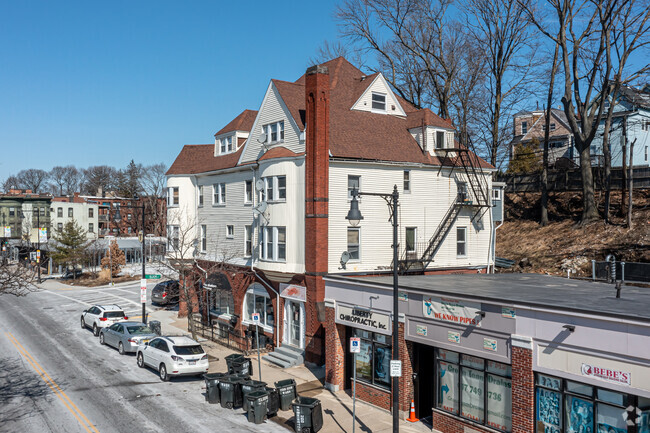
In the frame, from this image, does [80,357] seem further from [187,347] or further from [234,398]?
[234,398]

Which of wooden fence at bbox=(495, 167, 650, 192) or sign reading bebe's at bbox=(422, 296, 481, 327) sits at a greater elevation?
wooden fence at bbox=(495, 167, 650, 192)

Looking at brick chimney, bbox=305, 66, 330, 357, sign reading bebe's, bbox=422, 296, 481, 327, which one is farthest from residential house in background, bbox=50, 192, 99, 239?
sign reading bebe's, bbox=422, 296, 481, 327

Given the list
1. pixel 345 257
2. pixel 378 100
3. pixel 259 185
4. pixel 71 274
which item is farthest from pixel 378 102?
pixel 71 274

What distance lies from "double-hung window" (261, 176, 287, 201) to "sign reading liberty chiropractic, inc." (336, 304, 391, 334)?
8.35 metres

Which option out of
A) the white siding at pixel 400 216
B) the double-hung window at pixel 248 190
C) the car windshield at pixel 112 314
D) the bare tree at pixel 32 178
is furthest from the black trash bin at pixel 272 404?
the bare tree at pixel 32 178

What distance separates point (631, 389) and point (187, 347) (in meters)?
17.6

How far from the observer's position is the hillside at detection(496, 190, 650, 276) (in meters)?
33.5

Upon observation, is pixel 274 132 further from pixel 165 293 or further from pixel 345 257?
pixel 165 293

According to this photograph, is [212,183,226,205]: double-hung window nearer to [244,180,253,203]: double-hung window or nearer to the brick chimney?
[244,180,253,203]: double-hung window

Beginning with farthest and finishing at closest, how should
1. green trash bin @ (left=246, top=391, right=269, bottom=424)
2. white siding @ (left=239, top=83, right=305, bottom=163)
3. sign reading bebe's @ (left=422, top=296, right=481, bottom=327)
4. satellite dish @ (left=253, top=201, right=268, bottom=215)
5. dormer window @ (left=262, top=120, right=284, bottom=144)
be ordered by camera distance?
dormer window @ (left=262, top=120, right=284, bottom=144) < satellite dish @ (left=253, top=201, right=268, bottom=215) < white siding @ (left=239, top=83, right=305, bottom=163) < green trash bin @ (left=246, top=391, right=269, bottom=424) < sign reading bebe's @ (left=422, top=296, right=481, bottom=327)

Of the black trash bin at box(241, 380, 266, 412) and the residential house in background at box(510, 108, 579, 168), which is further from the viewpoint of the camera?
the residential house in background at box(510, 108, 579, 168)

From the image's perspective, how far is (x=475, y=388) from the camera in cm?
1655

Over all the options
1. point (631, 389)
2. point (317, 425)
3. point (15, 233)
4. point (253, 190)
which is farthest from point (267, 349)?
point (15, 233)

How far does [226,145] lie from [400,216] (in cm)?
1442
